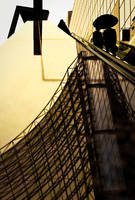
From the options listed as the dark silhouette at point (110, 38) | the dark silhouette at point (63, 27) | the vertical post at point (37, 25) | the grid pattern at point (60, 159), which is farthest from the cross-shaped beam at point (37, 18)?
the grid pattern at point (60, 159)

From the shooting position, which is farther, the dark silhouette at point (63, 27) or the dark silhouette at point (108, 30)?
the dark silhouette at point (63, 27)

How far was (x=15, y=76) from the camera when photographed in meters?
5.37

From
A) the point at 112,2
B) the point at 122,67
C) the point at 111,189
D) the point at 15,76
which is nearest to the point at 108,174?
the point at 111,189

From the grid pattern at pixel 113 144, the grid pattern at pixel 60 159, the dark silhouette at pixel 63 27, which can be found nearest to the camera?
the grid pattern at pixel 113 144

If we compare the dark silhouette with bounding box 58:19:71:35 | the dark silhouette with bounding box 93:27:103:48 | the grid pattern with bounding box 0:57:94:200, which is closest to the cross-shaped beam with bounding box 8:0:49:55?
the dark silhouette with bounding box 58:19:71:35

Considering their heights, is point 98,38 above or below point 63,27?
below

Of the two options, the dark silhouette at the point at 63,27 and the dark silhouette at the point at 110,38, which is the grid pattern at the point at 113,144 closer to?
the dark silhouette at the point at 110,38

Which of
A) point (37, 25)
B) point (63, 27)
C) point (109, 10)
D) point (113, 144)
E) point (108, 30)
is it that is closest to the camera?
point (108, 30)

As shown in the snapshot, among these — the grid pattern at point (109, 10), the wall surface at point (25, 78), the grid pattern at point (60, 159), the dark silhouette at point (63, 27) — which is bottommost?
the grid pattern at point (60, 159)

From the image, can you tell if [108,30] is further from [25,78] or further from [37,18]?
[25,78]

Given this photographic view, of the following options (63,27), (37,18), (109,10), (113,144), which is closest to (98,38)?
(37,18)

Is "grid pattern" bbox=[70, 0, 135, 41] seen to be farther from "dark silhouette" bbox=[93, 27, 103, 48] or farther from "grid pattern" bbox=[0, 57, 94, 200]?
"dark silhouette" bbox=[93, 27, 103, 48]

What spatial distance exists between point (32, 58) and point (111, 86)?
2.94 m

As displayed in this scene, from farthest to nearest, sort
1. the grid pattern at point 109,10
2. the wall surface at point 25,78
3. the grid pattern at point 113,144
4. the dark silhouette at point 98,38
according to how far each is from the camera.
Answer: the wall surface at point 25,78 → the grid pattern at point 109,10 → the grid pattern at point 113,144 → the dark silhouette at point 98,38
